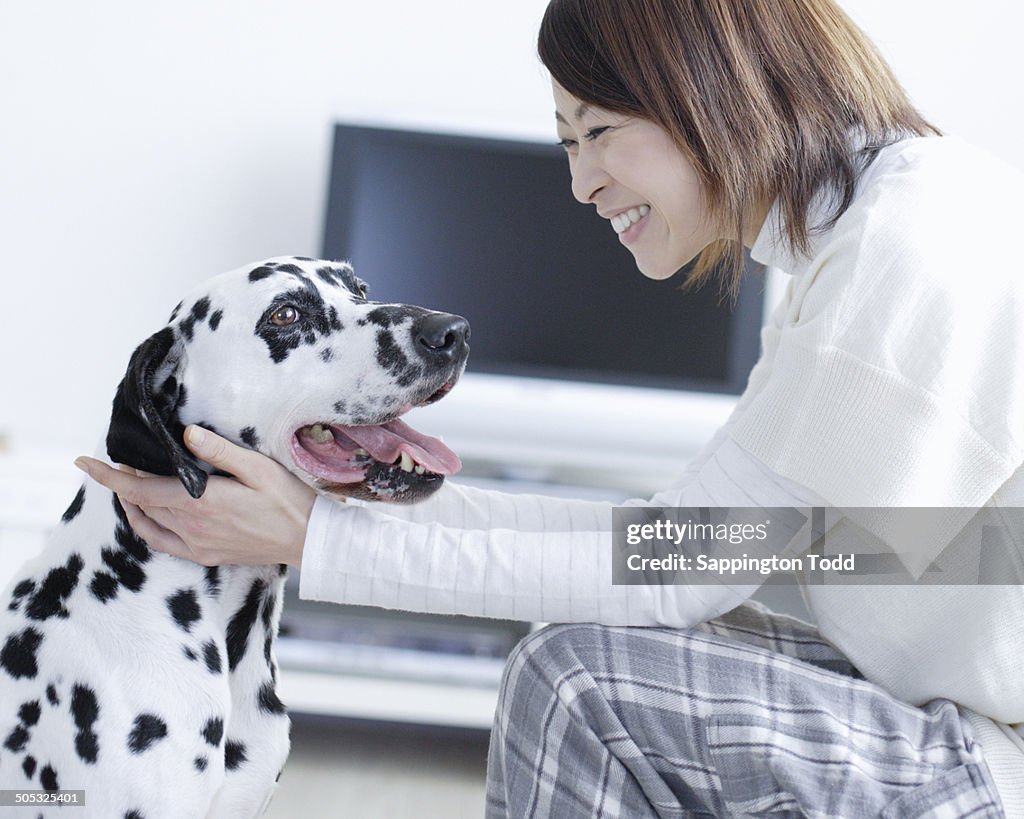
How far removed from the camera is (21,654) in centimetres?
135

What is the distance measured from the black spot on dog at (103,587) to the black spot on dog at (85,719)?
12cm

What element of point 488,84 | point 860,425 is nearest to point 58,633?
point 860,425

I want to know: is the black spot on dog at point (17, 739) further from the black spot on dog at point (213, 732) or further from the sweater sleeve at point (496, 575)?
the sweater sleeve at point (496, 575)

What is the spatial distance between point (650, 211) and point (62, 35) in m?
2.67

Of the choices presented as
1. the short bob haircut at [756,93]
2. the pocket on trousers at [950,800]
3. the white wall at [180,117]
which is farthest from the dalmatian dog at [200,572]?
the white wall at [180,117]

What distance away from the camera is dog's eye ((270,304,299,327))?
1.49 metres

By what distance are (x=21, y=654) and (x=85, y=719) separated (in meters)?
0.14

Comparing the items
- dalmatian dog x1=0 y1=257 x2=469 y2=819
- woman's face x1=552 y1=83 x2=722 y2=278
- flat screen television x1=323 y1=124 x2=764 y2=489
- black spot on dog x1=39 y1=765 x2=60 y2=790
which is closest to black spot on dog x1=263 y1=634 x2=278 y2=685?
dalmatian dog x1=0 y1=257 x2=469 y2=819

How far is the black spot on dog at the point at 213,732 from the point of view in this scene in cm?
134

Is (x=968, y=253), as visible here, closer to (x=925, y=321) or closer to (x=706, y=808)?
(x=925, y=321)

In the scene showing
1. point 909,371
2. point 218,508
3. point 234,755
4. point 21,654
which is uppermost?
point 909,371

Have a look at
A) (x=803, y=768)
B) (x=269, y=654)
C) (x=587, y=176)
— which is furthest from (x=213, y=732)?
(x=587, y=176)

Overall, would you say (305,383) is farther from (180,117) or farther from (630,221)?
(180,117)

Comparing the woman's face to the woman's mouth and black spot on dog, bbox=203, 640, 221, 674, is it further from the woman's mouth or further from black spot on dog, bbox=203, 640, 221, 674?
black spot on dog, bbox=203, 640, 221, 674
